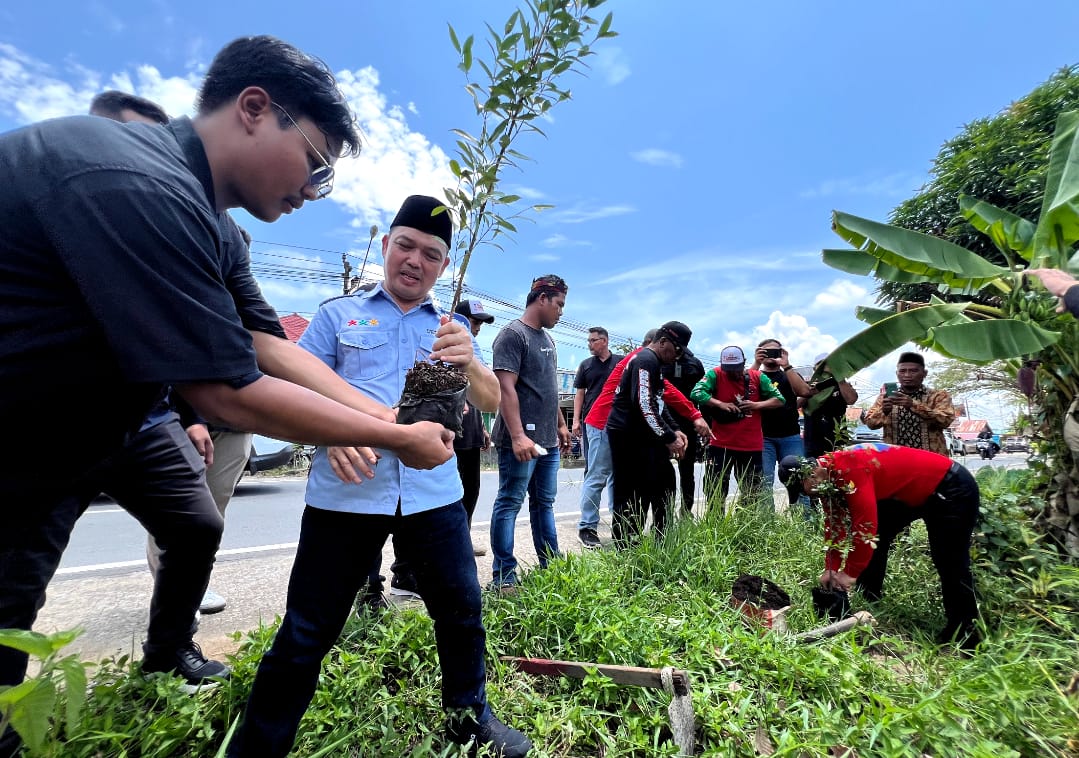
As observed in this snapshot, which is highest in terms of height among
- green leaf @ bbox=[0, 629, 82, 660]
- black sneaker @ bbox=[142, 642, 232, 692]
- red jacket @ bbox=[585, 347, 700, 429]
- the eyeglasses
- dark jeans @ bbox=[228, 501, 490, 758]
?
the eyeglasses

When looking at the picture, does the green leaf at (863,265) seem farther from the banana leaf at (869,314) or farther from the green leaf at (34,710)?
the green leaf at (34,710)

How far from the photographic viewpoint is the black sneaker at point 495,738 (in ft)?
5.64

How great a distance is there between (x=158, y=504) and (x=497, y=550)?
1.89 metres

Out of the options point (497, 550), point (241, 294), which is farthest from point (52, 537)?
point (497, 550)

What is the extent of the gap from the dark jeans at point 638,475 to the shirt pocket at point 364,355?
2864 mm

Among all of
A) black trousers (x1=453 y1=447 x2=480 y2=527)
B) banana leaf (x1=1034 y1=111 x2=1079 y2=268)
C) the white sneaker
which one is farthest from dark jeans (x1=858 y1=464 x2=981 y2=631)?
the white sneaker

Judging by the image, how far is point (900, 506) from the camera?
332 centimetres

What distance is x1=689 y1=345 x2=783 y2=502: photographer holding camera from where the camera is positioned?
5273mm

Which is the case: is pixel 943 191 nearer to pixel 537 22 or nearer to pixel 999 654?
pixel 999 654

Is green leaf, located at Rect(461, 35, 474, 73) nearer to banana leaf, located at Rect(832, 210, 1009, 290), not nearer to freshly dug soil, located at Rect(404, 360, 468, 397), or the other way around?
freshly dug soil, located at Rect(404, 360, 468, 397)

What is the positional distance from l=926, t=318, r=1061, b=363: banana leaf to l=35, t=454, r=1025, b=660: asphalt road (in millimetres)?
3138

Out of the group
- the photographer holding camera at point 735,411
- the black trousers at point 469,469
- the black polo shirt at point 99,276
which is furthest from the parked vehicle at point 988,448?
the black polo shirt at point 99,276

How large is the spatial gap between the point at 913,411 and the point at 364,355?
4.76 m

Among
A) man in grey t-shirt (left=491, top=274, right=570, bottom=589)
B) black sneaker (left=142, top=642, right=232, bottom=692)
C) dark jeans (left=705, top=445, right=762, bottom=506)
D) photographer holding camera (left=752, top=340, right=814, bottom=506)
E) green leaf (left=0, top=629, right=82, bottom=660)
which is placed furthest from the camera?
photographer holding camera (left=752, top=340, right=814, bottom=506)
